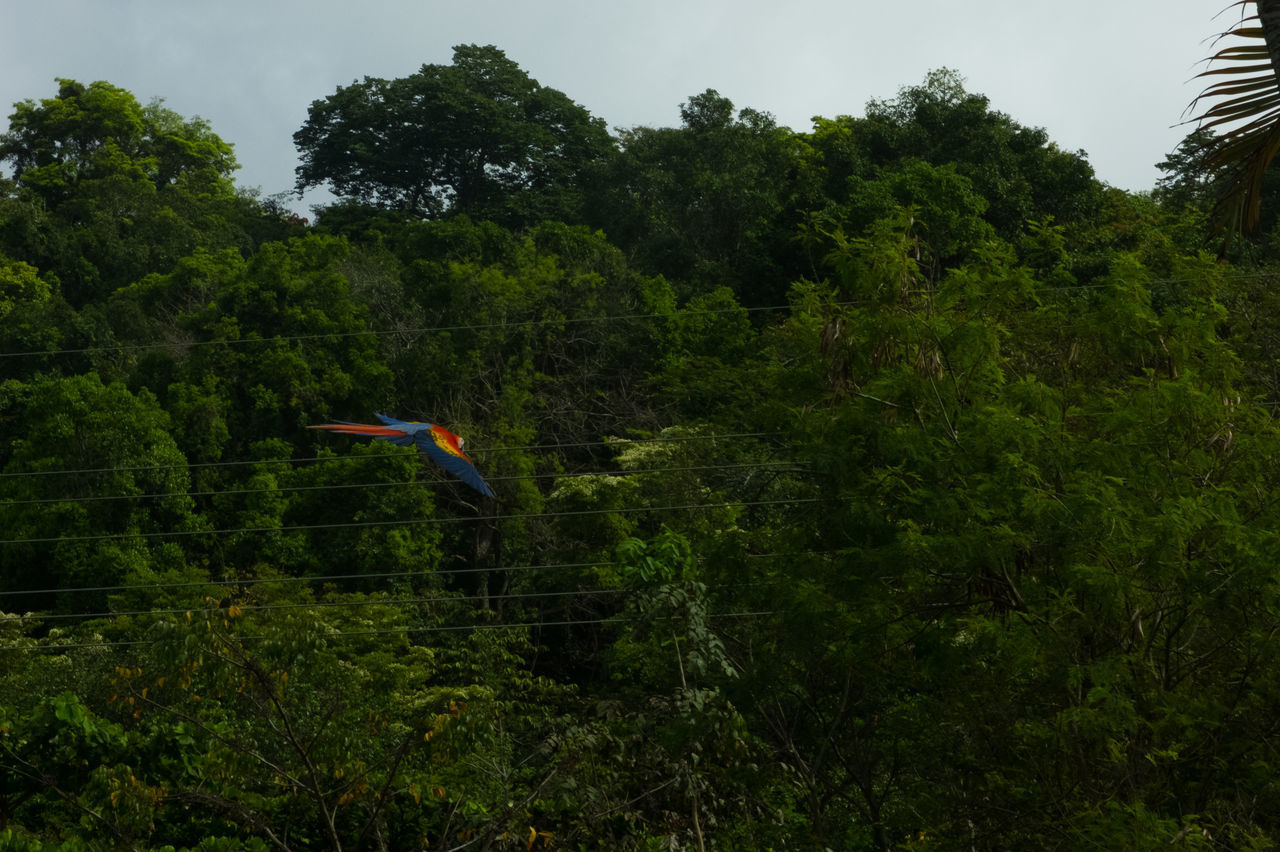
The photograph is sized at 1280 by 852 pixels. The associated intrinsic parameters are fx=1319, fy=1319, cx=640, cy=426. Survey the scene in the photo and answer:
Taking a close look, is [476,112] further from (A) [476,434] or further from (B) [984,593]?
(B) [984,593]

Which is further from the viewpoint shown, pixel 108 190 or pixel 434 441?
pixel 108 190

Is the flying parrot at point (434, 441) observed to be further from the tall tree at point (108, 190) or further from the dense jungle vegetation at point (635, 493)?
the tall tree at point (108, 190)

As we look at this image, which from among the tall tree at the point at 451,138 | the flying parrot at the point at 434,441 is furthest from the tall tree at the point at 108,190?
the flying parrot at the point at 434,441

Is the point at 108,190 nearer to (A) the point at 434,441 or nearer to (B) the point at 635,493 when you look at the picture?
(B) the point at 635,493

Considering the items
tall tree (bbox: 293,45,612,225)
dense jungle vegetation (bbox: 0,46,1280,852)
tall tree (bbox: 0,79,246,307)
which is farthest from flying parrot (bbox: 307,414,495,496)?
tall tree (bbox: 293,45,612,225)

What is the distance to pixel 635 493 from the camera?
52.4 ft

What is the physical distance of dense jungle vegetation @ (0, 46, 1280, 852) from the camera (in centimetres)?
627

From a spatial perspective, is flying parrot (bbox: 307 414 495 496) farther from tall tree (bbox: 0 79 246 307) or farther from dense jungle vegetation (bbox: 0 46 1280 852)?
tall tree (bbox: 0 79 246 307)

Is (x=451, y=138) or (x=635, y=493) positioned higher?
(x=451, y=138)

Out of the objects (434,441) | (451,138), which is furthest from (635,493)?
(451,138)

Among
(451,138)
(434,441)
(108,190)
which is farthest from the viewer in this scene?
(451,138)

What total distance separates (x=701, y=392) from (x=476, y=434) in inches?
145

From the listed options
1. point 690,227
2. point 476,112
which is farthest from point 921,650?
point 476,112

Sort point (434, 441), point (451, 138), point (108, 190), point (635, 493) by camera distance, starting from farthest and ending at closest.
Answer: point (451, 138)
point (108, 190)
point (635, 493)
point (434, 441)
